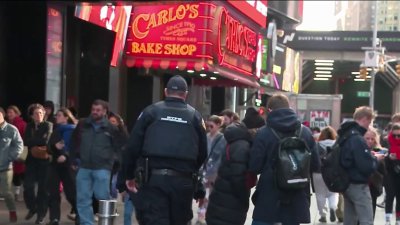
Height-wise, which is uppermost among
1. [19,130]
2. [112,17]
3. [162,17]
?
[162,17]

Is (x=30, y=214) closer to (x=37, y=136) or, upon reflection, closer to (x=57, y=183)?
(x=57, y=183)

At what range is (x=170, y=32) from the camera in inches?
709

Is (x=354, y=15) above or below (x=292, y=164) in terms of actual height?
above

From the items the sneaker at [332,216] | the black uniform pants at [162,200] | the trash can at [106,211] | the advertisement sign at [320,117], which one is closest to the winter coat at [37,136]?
the black uniform pants at [162,200]

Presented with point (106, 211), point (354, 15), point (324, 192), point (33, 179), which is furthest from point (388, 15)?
point (106, 211)

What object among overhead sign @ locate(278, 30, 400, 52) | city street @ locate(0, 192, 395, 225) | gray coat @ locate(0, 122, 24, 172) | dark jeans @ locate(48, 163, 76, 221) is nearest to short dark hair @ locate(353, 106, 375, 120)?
city street @ locate(0, 192, 395, 225)

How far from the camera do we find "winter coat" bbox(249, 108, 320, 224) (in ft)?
23.1

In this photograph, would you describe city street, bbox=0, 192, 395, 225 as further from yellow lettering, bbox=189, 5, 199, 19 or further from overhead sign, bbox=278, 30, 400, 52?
overhead sign, bbox=278, 30, 400, 52

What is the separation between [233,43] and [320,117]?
52.2ft

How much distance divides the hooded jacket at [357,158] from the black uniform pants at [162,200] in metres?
2.33

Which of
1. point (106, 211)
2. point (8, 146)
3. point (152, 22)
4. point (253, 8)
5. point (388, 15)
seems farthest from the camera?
point (388, 15)

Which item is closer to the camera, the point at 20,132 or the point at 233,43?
the point at 20,132

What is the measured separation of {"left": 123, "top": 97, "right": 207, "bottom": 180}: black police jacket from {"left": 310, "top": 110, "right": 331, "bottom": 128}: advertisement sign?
27856 millimetres

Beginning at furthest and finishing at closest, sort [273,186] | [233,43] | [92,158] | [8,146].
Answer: [233,43] → [8,146] → [92,158] → [273,186]
